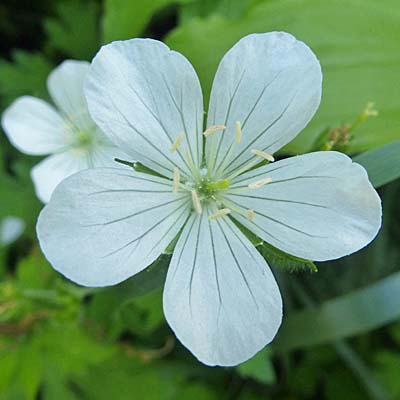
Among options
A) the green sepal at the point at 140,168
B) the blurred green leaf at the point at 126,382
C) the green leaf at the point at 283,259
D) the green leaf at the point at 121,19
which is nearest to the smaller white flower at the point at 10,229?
the blurred green leaf at the point at 126,382

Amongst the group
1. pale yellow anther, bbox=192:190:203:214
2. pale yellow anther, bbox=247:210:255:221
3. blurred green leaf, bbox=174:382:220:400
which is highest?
pale yellow anther, bbox=192:190:203:214

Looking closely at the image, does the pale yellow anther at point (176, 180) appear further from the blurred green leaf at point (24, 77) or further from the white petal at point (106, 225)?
the blurred green leaf at point (24, 77)

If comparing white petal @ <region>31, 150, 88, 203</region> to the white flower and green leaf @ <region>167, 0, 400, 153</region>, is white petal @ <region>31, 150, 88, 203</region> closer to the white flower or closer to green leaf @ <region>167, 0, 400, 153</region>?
the white flower

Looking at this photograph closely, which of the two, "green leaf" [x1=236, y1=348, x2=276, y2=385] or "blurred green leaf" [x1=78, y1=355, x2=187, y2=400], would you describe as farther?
"blurred green leaf" [x1=78, y1=355, x2=187, y2=400]

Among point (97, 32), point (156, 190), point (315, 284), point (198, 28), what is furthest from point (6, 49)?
point (156, 190)

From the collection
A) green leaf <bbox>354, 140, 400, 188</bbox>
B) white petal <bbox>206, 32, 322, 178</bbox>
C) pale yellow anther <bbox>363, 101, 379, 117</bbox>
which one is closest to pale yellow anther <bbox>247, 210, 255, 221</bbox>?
white petal <bbox>206, 32, 322, 178</bbox>

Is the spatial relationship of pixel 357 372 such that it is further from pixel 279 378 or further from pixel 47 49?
pixel 47 49

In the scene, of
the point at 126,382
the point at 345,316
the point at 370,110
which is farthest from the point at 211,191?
the point at 126,382

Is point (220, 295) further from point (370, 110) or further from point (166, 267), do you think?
point (370, 110)
